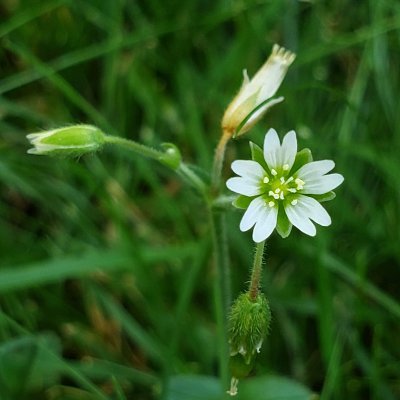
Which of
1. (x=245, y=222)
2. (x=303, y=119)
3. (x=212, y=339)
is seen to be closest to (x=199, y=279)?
(x=212, y=339)

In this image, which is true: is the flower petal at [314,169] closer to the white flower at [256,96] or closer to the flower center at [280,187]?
the flower center at [280,187]

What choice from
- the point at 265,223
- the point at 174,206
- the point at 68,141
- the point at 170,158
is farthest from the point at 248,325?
the point at 174,206

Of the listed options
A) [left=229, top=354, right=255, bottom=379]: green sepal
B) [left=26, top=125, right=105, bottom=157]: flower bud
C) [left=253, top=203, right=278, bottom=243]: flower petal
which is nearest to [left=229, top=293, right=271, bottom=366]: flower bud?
[left=229, top=354, right=255, bottom=379]: green sepal

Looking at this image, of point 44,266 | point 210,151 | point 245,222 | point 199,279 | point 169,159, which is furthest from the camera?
point 210,151

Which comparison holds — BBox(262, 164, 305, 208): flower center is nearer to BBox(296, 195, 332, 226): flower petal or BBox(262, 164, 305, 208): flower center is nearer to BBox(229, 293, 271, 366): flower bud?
BBox(296, 195, 332, 226): flower petal

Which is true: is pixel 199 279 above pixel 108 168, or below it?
below

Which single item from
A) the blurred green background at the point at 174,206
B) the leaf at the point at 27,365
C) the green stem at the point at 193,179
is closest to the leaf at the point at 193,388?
the blurred green background at the point at 174,206

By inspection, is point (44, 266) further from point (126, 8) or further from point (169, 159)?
point (126, 8)
